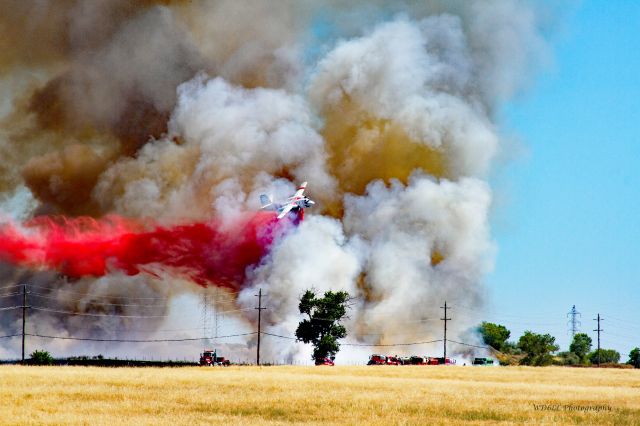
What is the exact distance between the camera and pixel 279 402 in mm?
59406

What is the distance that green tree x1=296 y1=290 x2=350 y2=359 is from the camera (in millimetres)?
156125

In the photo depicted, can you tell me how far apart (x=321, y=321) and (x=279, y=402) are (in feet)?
320

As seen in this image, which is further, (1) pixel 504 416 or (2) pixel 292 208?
(2) pixel 292 208

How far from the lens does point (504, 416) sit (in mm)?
53281

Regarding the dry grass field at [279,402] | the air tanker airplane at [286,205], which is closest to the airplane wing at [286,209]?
the air tanker airplane at [286,205]

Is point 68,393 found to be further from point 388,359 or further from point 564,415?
point 388,359

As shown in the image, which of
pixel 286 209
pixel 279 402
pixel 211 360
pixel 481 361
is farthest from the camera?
pixel 481 361

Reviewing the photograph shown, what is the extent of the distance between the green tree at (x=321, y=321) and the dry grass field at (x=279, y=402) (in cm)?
7176

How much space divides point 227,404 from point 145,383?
17244mm

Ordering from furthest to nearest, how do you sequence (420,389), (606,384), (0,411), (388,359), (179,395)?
(388,359) < (606,384) < (420,389) < (179,395) < (0,411)

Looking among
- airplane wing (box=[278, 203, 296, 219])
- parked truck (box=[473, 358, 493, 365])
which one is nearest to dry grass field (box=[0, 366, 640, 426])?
airplane wing (box=[278, 203, 296, 219])

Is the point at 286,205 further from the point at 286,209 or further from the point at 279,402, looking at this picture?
the point at 279,402

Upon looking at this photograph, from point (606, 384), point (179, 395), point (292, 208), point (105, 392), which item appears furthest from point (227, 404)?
point (292, 208)

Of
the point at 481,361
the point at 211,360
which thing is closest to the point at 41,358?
the point at 211,360
